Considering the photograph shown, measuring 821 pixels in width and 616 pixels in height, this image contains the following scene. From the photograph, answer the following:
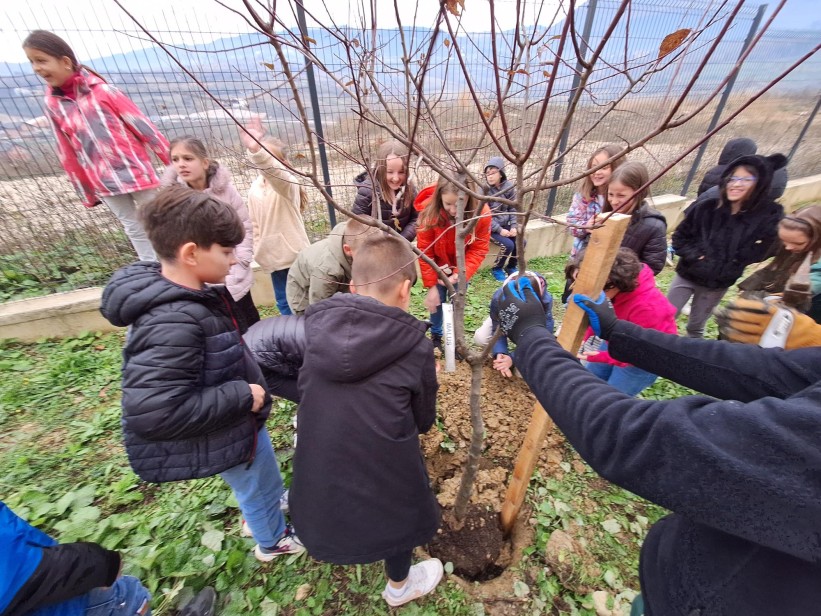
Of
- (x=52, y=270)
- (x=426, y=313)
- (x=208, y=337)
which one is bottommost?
(x=426, y=313)

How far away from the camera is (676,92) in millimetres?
6309

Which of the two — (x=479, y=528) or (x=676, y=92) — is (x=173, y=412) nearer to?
(x=479, y=528)

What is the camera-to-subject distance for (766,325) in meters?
1.42

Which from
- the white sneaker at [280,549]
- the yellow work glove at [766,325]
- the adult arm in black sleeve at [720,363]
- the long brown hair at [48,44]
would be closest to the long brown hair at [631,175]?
the yellow work glove at [766,325]

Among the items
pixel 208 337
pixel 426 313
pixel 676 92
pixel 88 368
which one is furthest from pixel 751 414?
pixel 676 92

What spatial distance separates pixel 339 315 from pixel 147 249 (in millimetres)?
3108

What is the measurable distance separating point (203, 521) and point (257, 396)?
1084mm

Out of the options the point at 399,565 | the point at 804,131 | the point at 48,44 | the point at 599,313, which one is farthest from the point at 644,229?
the point at 804,131

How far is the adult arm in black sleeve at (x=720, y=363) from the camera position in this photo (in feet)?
3.25

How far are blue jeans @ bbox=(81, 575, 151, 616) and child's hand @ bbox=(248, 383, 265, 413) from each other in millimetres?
766

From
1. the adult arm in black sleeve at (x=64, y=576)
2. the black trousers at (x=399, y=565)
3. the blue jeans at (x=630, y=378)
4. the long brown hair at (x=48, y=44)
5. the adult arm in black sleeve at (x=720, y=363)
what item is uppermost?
the long brown hair at (x=48, y=44)

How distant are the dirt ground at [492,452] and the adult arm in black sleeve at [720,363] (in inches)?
44.7

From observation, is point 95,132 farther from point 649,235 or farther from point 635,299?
point 649,235

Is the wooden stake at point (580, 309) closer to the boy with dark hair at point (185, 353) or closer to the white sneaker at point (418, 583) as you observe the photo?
the white sneaker at point (418, 583)
